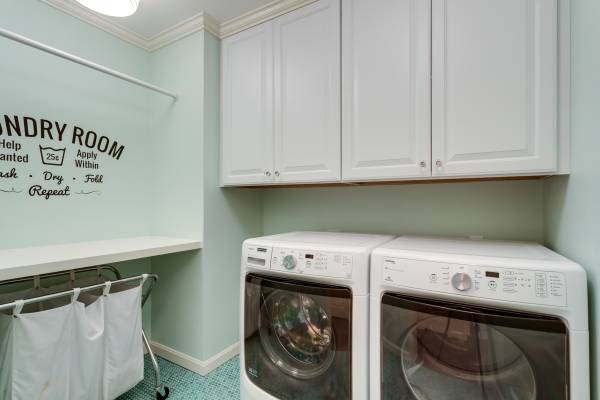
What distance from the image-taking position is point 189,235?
1946 mm

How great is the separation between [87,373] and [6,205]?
1.01 m

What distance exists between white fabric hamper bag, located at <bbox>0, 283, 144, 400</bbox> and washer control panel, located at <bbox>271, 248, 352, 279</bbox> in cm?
88

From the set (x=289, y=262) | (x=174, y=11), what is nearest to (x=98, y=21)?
(x=174, y=11)

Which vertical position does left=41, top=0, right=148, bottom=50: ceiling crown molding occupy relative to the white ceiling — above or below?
below

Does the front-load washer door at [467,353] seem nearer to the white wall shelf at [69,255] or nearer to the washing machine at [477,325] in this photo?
the washing machine at [477,325]

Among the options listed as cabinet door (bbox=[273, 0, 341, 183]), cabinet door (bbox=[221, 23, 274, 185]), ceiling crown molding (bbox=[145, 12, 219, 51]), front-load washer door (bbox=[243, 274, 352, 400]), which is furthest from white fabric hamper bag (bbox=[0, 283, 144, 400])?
ceiling crown molding (bbox=[145, 12, 219, 51])

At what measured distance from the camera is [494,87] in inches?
46.0

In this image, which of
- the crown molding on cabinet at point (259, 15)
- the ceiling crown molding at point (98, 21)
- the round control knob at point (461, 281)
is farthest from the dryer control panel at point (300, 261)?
the ceiling crown molding at point (98, 21)

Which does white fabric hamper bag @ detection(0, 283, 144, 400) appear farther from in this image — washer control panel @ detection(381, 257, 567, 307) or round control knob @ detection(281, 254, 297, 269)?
washer control panel @ detection(381, 257, 567, 307)

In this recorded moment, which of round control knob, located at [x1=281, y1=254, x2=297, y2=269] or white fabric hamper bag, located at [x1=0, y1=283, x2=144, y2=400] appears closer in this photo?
white fabric hamper bag, located at [x1=0, y1=283, x2=144, y2=400]

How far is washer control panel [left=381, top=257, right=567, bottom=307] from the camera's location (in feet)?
2.76

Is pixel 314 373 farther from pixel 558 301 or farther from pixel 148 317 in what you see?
pixel 148 317

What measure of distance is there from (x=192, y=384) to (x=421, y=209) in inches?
73.1

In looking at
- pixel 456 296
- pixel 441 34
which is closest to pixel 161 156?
pixel 441 34
